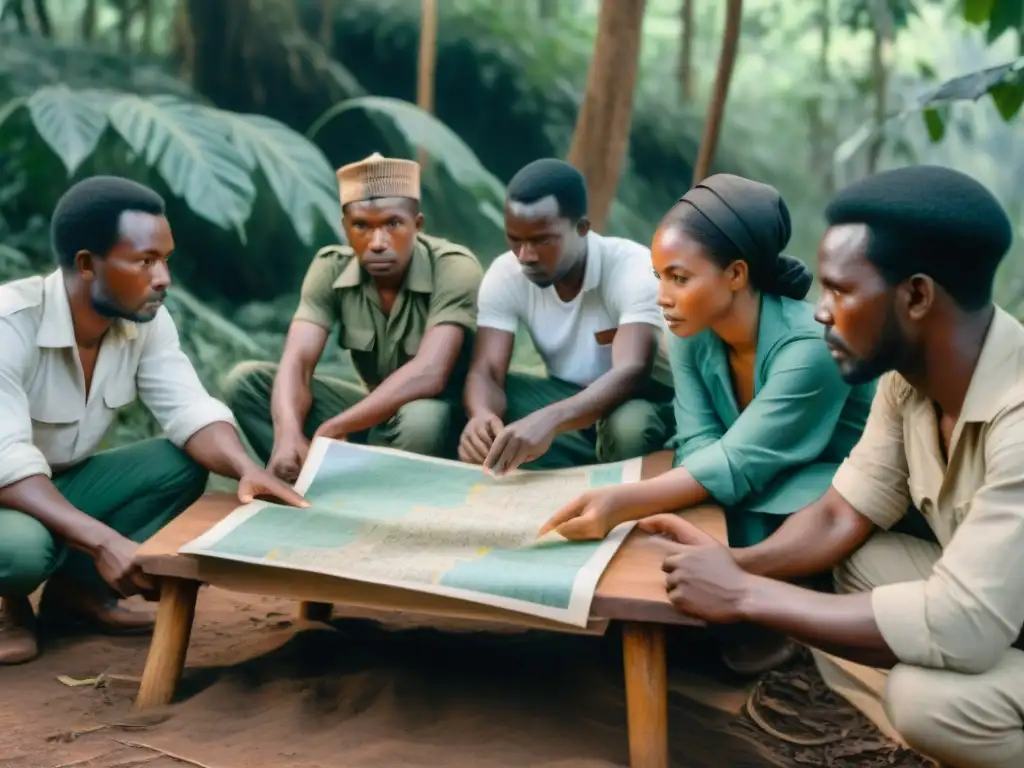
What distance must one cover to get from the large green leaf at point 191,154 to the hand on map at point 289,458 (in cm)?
188

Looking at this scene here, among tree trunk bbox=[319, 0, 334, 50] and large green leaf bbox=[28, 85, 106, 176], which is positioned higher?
tree trunk bbox=[319, 0, 334, 50]

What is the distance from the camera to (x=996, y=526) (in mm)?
1705

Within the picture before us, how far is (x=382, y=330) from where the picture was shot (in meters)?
3.28

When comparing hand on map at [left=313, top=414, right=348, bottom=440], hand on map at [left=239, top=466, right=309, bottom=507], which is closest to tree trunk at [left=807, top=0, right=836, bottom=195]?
hand on map at [left=313, top=414, right=348, bottom=440]

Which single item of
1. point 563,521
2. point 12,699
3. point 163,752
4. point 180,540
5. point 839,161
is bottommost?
point 12,699

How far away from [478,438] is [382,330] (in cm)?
68

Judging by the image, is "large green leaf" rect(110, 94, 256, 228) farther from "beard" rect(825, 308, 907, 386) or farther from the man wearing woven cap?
"beard" rect(825, 308, 907, 386)

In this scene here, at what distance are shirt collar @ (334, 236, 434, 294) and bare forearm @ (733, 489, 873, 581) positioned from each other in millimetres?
1414

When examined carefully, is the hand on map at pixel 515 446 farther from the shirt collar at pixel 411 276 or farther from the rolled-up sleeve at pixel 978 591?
the rolled-up sleeve at pixel 978 591

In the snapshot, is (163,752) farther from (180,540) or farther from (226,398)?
(226,398)

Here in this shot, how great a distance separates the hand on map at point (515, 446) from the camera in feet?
8.52

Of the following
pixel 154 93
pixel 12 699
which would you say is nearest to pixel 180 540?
pixel 12 699

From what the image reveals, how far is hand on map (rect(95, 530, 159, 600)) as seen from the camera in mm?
2295

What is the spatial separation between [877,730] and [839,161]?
3.96 metres
